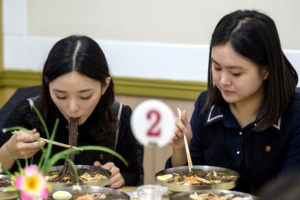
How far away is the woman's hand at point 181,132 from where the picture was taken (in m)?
2.29

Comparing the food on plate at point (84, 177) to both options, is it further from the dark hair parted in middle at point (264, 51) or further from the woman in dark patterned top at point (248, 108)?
the dark hair parted in middle at point (264, 51)

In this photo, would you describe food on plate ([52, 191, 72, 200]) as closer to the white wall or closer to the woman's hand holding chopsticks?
the woman's hand holding chopsticks

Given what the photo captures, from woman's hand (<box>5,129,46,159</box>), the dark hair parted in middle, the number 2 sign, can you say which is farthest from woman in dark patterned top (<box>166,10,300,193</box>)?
the number 2 sign

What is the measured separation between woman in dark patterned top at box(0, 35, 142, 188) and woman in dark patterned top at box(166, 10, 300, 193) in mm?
285

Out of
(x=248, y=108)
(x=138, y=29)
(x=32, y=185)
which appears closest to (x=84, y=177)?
(x=248, y=108)

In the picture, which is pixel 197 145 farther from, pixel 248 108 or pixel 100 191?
pixel 100 191

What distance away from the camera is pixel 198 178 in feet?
6.97

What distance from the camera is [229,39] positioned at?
2234mm

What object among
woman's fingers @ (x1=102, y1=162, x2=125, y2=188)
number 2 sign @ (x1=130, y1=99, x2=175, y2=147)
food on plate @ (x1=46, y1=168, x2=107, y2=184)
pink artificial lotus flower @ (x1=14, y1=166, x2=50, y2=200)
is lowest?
woman's fingers @ (x1=102, y1=162, x2=125, y2=188)

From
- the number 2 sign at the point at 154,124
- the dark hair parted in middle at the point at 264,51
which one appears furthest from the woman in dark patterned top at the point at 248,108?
the number 2 sign at the point at 154,124

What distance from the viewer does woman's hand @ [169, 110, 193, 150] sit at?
90.1 inches

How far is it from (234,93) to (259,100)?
17 cm

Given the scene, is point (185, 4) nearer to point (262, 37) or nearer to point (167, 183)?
point (262, 37)

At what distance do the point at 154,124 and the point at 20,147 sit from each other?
1003mm
